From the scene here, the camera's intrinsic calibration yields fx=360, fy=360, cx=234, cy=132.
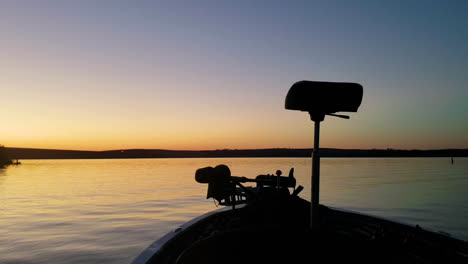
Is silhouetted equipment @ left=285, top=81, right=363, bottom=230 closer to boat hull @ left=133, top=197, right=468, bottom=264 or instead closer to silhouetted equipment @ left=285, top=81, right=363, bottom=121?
silhouetted equipment @ left=285, top=81, right=363, bottom=121

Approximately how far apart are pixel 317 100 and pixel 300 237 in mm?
1358

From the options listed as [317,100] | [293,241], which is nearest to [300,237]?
[293,241]

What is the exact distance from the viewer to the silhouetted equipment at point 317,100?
320 cm

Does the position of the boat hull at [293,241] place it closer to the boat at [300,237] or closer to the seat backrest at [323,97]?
the boat at [300,237]

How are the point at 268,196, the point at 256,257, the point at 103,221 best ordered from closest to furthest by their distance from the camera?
the point at 256,257 < the point at 268,196 < the point at 103,221

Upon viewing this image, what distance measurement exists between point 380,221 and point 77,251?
10547 mm

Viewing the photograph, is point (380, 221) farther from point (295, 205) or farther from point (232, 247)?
point (232, 247)

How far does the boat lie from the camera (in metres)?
2.29

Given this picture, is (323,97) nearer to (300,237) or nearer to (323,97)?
(323,97)

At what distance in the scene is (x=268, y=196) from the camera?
5426 mm

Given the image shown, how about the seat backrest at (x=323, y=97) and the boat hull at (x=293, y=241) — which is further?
the seat backrest at (x=323, y=97)

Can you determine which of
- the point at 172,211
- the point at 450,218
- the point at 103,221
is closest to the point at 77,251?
the point at 103,221

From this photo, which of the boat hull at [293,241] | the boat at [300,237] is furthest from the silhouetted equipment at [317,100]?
the boat hull at [293,241]

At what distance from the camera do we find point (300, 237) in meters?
2.33
